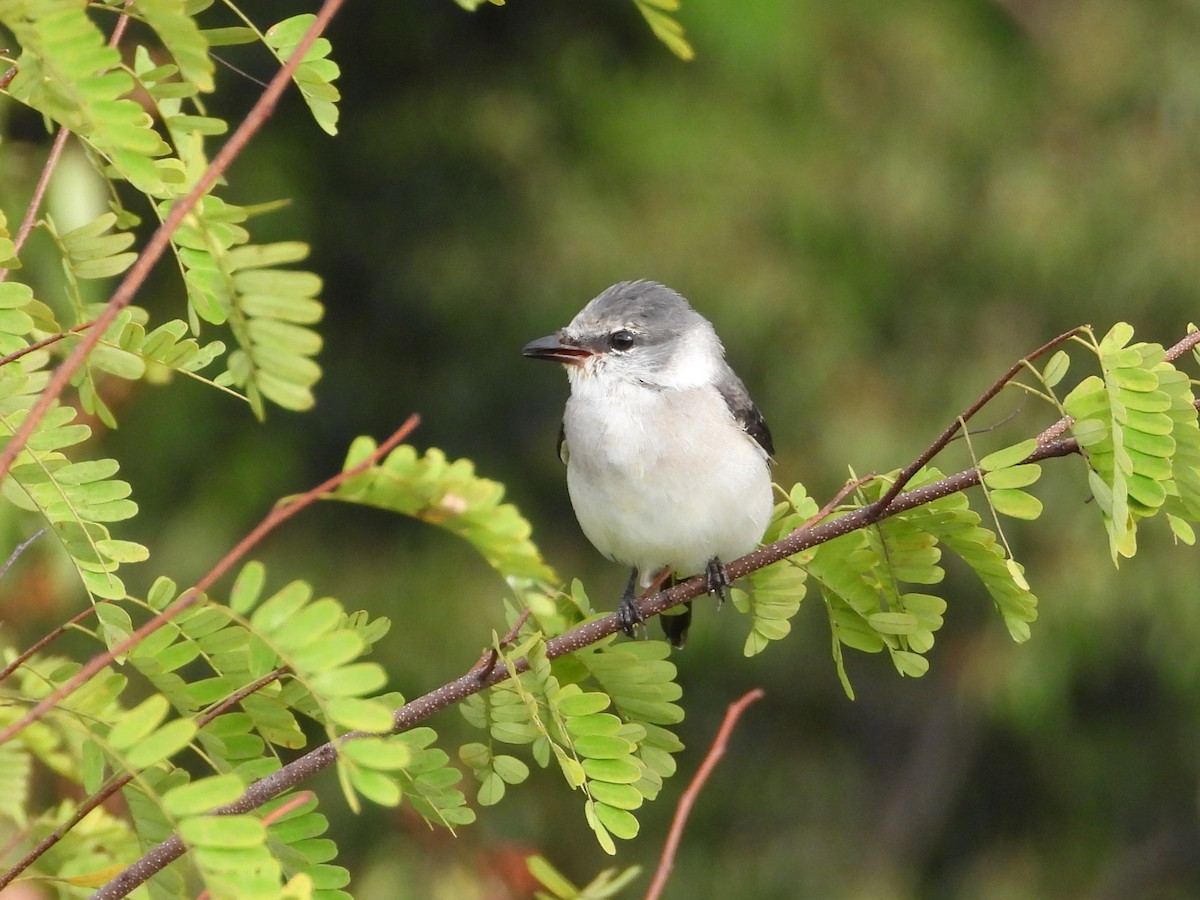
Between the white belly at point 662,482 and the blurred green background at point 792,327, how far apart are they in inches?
154

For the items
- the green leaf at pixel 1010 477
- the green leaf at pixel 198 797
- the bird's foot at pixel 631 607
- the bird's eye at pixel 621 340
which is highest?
the green leaf at pixel 198 797

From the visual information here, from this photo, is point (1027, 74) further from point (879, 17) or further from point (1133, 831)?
point (1133, 831)

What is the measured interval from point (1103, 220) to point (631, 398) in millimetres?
4985

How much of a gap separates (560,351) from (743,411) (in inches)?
21.1

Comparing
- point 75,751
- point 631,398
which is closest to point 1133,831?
point 631,398

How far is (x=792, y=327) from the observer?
810cm

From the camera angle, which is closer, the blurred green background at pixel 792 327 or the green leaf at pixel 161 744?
the green leaf at pixel 161 744

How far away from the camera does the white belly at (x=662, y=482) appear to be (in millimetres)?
3521

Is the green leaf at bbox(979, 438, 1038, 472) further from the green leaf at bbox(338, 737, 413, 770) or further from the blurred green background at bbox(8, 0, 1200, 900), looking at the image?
the blurred green background at bbox(8, 0, 1200, 900)

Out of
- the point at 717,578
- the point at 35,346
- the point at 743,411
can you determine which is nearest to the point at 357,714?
the point at 35,346

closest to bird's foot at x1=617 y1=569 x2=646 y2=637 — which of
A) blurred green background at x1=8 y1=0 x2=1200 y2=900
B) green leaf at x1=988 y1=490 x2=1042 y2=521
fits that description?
green leaf at x1=988 y1=490 x2=1042 y2=521

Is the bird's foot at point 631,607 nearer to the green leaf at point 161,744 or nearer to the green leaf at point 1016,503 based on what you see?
the green leaf at point 1016,503

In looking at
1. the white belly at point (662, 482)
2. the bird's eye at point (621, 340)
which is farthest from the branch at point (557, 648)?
the bird's eye at point (621, 340)

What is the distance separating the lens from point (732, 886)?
28.6 ft
